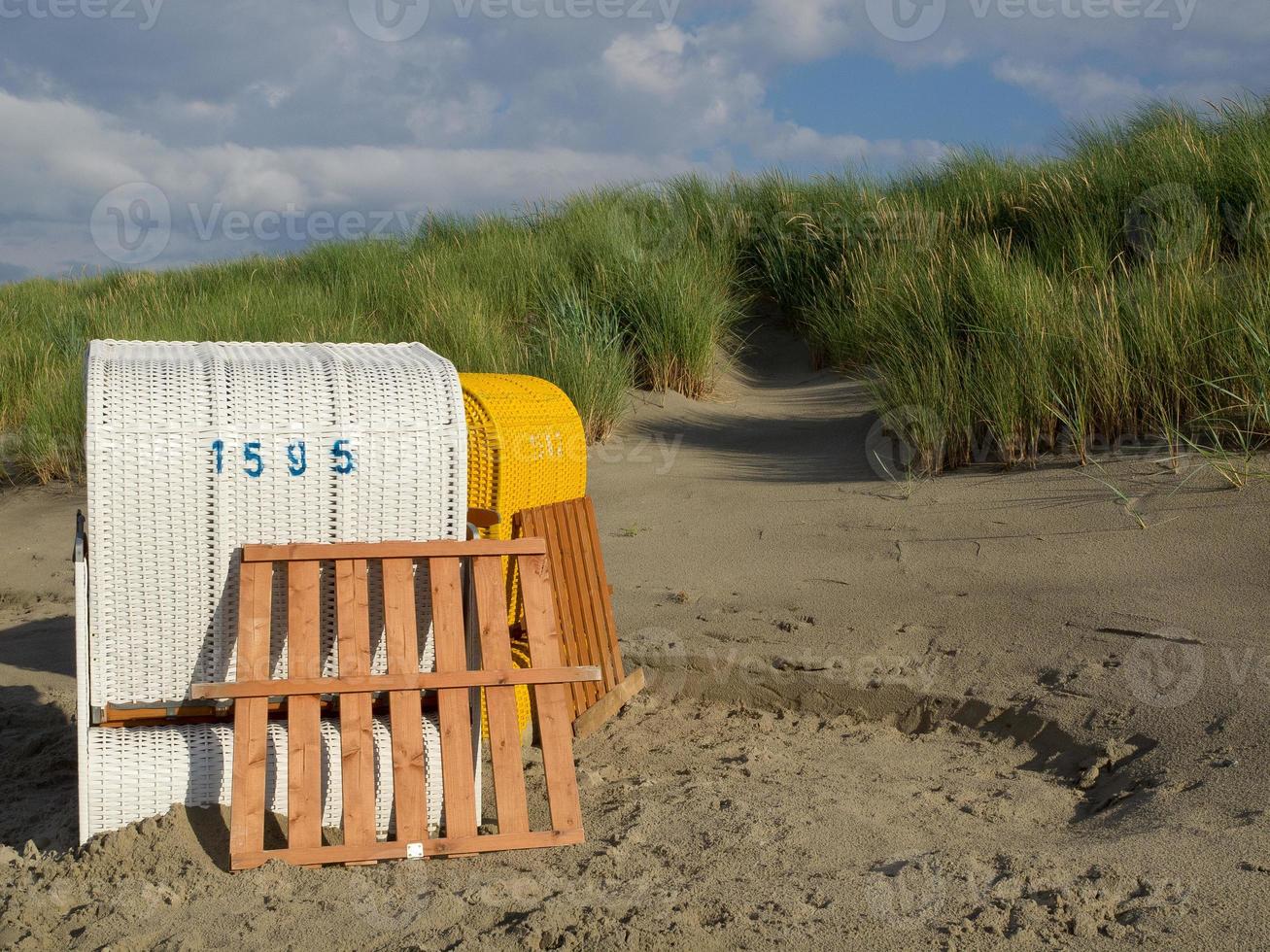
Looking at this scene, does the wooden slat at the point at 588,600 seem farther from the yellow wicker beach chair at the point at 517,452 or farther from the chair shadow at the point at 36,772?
the chair shadow at the point at 36,772

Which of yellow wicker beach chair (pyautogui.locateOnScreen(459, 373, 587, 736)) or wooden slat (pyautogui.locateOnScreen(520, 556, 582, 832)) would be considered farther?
yellow wicker beach chair (pyautogui.locateOnScreen(459, 373, 587, 736))

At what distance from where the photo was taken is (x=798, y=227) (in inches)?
496

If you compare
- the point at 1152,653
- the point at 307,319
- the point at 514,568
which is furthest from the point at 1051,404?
the point at 307,319

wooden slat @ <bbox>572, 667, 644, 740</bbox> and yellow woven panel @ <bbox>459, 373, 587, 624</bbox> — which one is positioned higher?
yellow woven panel @ <bbox>459, 373, 587, 624</bbox>

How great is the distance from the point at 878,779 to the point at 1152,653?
1309 millimetres

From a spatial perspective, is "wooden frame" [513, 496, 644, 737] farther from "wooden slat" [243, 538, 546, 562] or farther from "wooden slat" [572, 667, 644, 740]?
"wooden slat" [243, 538, 546, 562]

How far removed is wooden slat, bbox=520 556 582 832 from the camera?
3.42 m

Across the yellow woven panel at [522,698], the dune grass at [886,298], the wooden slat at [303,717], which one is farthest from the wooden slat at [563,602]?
the dune grass at [886,298]

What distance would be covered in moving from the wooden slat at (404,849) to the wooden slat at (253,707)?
3.1 inches

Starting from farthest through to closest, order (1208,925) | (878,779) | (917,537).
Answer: (917,537) → (878,779) → (1208,925)

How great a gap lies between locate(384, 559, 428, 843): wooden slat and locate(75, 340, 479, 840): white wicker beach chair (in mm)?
Answer: 118

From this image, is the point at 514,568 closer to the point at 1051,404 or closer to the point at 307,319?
the point at 1051,404

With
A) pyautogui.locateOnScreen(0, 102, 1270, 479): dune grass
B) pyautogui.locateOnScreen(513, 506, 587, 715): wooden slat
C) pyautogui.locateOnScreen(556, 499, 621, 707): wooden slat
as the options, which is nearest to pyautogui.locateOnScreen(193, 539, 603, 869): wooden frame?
pyautogui.locateOnScreen(513, 506, 587, 715): wooden slat

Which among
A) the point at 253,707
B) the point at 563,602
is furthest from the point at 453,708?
the point at 563,602
